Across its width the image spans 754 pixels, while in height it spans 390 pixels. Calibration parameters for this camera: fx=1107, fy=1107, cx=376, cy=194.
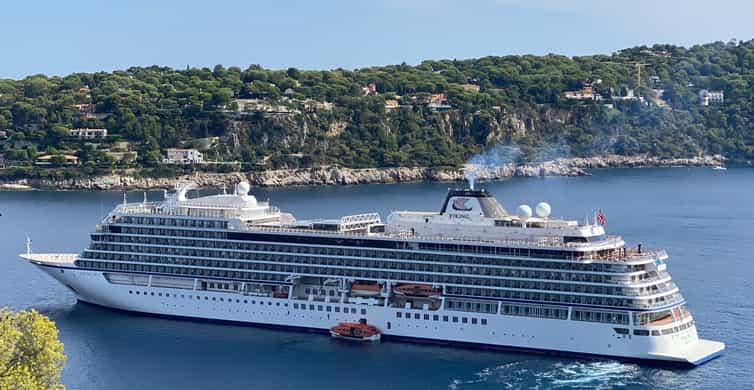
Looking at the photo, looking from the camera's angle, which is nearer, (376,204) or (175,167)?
(376,204)

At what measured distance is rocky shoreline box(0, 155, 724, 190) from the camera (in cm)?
12169

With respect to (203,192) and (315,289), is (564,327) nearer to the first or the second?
(315,289)

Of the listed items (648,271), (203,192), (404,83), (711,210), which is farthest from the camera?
(404,83)

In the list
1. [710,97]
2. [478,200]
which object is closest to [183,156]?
[710,97]

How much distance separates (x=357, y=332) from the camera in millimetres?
46375

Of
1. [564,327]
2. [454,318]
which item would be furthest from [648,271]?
[454,318]

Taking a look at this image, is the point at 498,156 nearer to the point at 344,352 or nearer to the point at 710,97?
the point at 710,97

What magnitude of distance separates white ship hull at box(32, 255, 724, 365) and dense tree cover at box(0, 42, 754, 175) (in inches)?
2918

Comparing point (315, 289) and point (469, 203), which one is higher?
point (469, 203)

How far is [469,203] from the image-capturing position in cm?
4722

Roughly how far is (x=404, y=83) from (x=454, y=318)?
118 m

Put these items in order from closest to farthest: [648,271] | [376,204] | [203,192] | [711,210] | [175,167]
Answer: [648,271] < [711,210] < [376,204] < [203,192] < [175,167]

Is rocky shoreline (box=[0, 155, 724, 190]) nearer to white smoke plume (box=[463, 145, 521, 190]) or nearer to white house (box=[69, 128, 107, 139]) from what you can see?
white smoke plume (box=[463, 145, 521, 190])

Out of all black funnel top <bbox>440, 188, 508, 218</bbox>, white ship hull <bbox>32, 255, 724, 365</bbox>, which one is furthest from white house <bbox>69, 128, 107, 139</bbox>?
black funnel top <bbox>440, 188, 508, 218</bbox>
